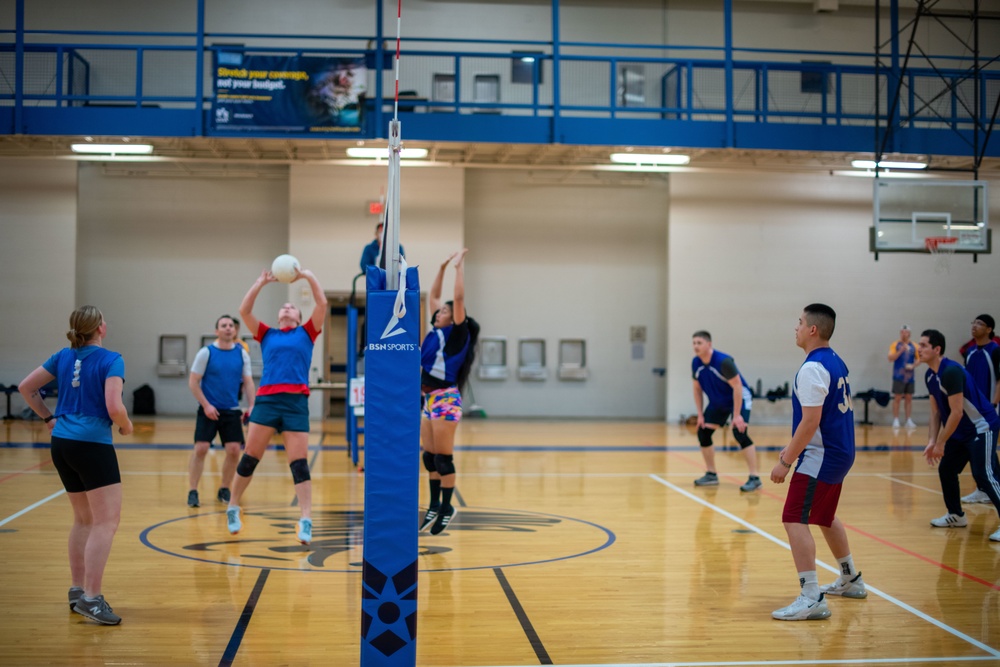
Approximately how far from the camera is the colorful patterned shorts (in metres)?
7.85

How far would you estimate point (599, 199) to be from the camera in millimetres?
20828

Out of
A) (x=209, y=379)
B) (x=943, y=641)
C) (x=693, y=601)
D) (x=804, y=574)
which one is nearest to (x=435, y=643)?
(x=693, y=601)

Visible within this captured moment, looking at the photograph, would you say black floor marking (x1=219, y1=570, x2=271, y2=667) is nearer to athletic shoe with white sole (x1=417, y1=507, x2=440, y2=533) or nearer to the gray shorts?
athletic shoe with white sole (x1=417, y1=507, x2=440, y2=533)

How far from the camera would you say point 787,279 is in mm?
20188

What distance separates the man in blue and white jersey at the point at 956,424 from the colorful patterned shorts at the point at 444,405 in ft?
13.0

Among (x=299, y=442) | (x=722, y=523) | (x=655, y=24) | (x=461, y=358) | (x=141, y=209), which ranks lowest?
(x=722, y=523)

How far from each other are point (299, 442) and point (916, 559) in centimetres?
505

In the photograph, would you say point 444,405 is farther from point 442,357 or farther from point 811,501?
point 811,501

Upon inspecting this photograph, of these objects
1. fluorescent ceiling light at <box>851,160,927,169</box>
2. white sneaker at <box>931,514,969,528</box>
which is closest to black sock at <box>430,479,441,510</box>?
white sneaker at <box>931,514,969,528</box>

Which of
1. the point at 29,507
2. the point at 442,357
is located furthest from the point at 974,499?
the point at 29,507

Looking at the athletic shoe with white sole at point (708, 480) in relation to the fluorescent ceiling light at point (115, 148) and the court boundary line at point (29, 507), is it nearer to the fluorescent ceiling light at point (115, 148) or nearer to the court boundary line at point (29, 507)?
the court boundary line at point (29, 507)

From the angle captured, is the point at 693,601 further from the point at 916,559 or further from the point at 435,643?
the point at 916,559

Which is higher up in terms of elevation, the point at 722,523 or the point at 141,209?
the point at 141,209

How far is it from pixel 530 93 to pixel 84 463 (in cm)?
1645
